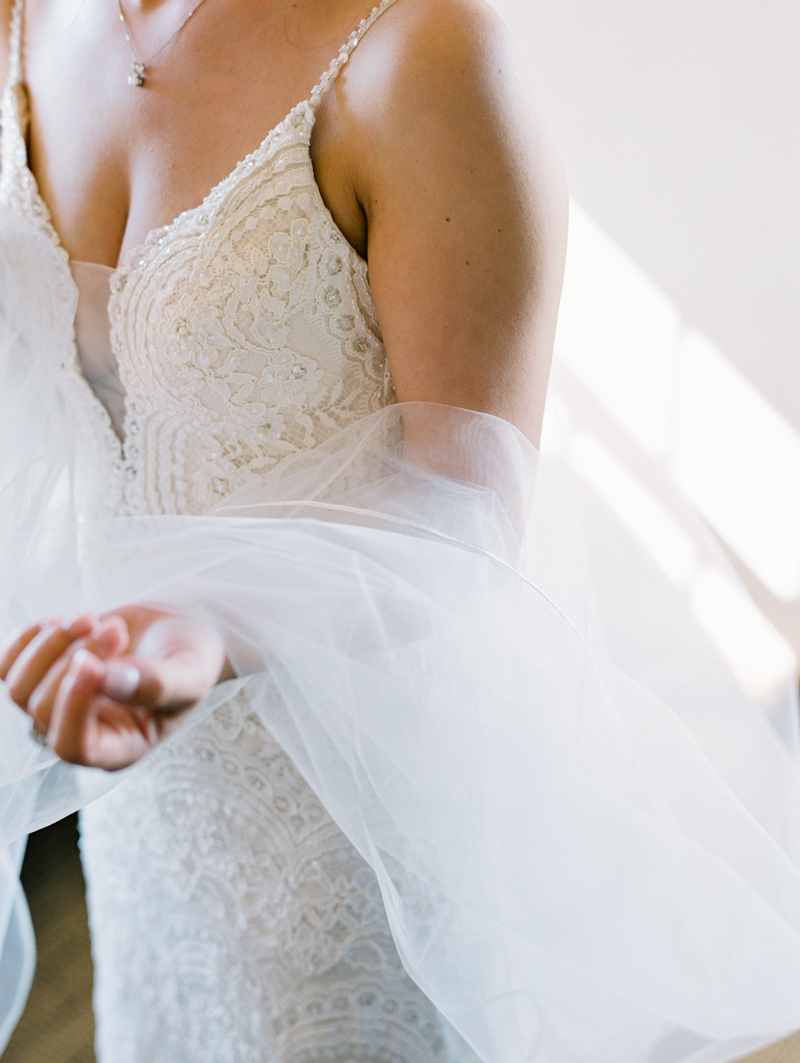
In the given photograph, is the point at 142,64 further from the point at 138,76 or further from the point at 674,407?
the point at 674,407

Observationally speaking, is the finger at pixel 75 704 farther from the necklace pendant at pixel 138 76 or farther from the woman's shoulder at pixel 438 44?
the necklace pendant at pixel 138 76

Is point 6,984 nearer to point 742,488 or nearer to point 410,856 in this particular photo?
point 410,856

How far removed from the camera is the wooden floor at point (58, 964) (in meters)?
1.47

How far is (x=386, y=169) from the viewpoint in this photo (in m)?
0.54

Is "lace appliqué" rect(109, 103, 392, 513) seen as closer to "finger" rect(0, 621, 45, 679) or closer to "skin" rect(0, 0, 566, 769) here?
"skin" rect(0, 0, 566, 769)

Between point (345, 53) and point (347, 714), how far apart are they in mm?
416

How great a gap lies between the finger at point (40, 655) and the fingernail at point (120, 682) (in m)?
0.03

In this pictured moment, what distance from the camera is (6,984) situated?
740 millimetres

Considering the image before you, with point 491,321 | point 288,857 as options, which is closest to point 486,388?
point 491,321

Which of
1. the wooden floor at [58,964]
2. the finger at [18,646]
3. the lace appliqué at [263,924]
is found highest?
the finger at [18,646]

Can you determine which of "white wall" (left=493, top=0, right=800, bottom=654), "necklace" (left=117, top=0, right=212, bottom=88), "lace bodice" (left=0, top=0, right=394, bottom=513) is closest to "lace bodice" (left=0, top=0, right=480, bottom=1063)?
"lace bodice" (left=0, top=0, right=394, bottom=513)

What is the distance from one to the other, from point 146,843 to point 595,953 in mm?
379

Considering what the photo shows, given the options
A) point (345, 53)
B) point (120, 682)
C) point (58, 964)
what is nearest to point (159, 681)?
point (120, 682)

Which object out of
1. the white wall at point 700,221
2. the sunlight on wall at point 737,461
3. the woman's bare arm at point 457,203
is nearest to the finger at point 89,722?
the woman's bare arm at point 457,203
